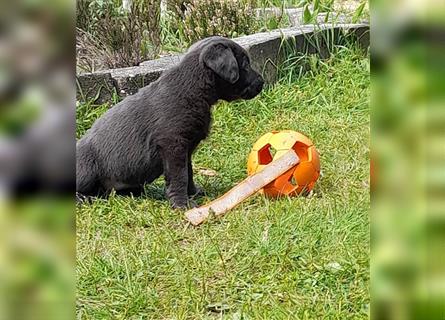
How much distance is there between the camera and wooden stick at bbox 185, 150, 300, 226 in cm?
386

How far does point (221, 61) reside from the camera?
14.0ft

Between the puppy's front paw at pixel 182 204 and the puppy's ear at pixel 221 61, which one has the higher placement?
the puppy's ear at pixel 221 61

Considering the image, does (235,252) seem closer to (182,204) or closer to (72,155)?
(182,204)

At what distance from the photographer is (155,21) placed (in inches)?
288

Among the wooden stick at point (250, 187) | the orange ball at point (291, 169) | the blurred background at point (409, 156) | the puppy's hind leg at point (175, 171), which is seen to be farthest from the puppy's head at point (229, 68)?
the blurred background at point (409, 156)

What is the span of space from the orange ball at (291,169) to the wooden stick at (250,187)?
1.5 inches

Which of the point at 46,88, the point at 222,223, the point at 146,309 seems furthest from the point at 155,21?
the point at 46,88

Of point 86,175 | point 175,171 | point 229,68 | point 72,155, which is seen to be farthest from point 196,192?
point 72,155

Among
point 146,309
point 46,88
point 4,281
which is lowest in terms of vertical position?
point 146,309

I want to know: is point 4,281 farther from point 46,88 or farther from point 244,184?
point 244,184

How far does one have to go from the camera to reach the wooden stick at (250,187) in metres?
3.86

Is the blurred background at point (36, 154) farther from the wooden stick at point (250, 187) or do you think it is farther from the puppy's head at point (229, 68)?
the puppy's head at point (229, 68)

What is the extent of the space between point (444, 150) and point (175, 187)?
348 cm

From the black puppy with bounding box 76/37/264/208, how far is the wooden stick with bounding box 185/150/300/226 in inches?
11.7
